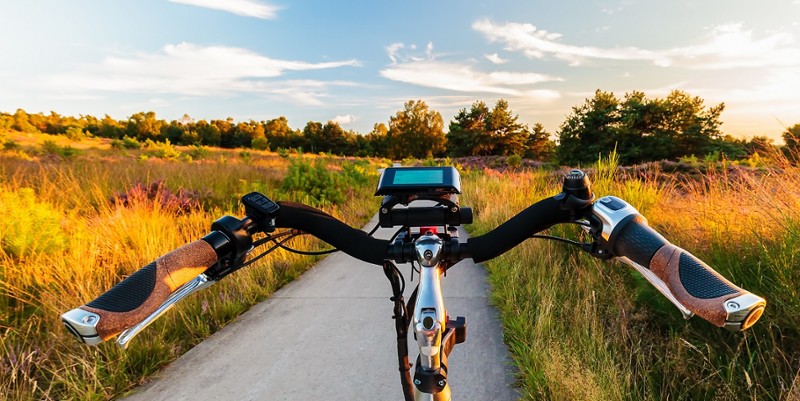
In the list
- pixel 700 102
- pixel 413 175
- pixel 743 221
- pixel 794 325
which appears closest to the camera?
pixel 413 175

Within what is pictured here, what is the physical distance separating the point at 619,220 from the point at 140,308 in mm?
1077

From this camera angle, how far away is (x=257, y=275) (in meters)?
4.05

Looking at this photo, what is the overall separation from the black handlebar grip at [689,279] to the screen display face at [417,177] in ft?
1.56

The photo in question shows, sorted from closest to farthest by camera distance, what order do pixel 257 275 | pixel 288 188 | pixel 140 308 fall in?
1. pixel 140 308
2. pixel 257 275
3. pixel 288 188

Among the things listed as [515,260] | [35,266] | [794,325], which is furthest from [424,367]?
[35,266]

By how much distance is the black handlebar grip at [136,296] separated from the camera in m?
0.69

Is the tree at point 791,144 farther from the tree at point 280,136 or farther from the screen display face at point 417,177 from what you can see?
the tree at point 280,136

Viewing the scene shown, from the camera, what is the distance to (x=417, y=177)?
1073mm

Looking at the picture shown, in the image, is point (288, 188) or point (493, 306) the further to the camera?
point (288, 188)

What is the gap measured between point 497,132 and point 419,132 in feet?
57.0

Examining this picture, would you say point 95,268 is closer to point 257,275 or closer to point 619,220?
point 257,275

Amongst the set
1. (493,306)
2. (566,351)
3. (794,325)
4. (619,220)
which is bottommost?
(493,306)

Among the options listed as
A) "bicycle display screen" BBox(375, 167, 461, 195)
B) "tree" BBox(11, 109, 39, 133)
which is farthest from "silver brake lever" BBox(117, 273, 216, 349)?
"tree" BBox(11, 109, 39, 133)

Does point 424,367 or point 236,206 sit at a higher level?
point 424,367
